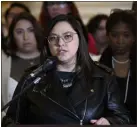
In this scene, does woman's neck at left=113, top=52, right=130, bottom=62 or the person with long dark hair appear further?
the person with long dark hair

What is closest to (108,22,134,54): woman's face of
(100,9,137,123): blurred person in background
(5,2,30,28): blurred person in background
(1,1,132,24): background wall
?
(100,9,137,123): blurred person in background

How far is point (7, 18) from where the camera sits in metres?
1.90

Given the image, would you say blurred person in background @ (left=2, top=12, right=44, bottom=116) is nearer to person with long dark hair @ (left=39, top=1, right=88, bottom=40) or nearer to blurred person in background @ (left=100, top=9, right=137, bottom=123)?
person with long dark hair @ (left=39, top=1, right=88, bottom=40)

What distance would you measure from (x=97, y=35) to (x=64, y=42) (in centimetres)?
57

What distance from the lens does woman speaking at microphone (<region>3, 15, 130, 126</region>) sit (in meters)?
1.26

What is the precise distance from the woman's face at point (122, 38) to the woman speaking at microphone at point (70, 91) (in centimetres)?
31

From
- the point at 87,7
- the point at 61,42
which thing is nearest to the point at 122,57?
the point at 87,7

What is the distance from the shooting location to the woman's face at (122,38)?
5.45 feet

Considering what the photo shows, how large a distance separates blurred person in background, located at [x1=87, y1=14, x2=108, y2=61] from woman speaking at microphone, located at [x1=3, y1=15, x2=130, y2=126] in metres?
0.39

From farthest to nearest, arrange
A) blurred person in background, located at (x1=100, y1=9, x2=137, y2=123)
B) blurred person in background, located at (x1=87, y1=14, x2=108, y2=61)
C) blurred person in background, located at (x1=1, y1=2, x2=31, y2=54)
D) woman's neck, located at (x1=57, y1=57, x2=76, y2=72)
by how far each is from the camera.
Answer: blurred person in background, located at (x1=1, y1=2, x2=31, y2=54), blurred person in background, located at (x1=87, y1=14, x2=108, y2=61), blurred person in background, located at (x1=100, y1=9, x2=137, y2=123), woman's neck, located at (x1=57, y1=57, x2=76, y2=72)

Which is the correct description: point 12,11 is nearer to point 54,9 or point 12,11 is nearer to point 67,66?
point 54,9

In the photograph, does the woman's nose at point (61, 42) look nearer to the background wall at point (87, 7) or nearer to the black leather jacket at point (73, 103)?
the black leather jacket at point (73, 103)

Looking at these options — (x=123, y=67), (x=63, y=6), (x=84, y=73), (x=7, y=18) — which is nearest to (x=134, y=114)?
(x=123, y=67)

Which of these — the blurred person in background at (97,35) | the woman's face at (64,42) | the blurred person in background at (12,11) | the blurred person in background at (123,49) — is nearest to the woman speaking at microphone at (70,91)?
the woman's face at (64,42)
